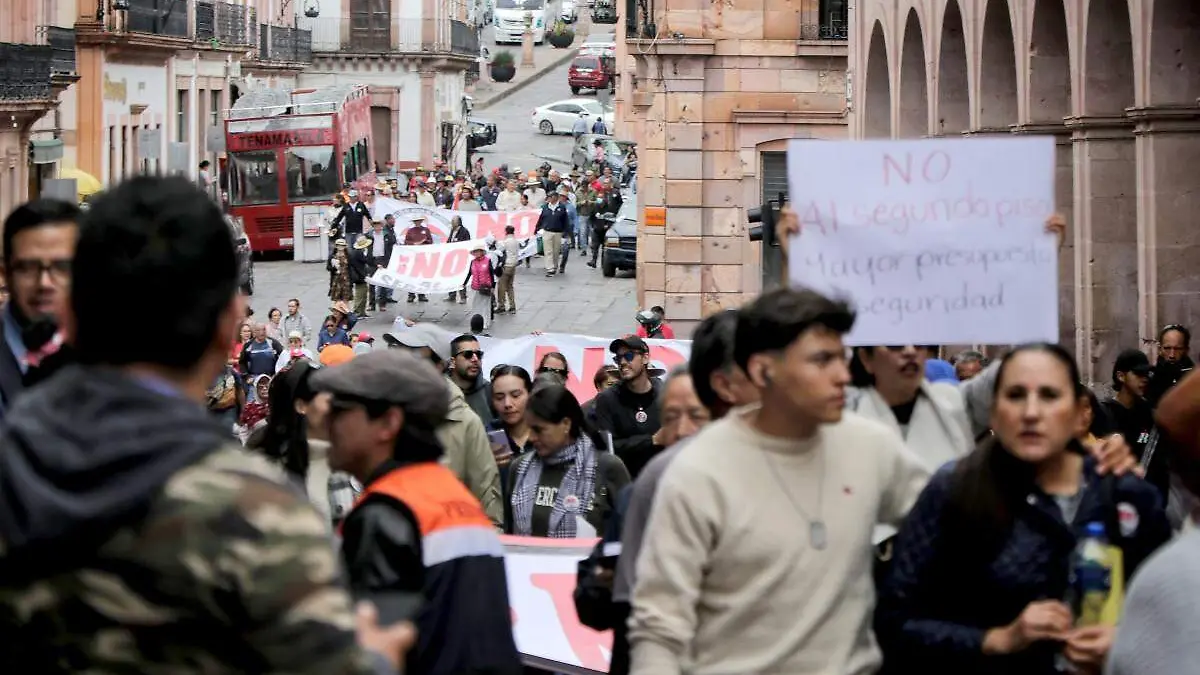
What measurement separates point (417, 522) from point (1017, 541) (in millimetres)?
1295

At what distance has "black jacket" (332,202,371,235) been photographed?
125 feet

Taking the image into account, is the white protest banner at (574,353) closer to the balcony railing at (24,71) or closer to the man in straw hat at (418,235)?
the balcony railing at (24,71)

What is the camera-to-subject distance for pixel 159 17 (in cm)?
4722

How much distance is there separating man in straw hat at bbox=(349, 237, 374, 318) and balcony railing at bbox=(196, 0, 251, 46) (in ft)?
56.8

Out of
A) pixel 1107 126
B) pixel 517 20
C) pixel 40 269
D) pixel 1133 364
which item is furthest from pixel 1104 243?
pixel 517 20

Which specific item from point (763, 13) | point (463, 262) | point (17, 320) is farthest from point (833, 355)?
point (463, 262)

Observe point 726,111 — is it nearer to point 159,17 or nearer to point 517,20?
point 159,17

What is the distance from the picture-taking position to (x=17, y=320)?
5.39m

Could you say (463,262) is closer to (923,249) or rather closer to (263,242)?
(263,242)

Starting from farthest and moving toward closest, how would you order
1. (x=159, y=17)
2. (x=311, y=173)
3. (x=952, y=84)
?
(x=159, y=17) < (x=311, y=173) < (x=952, y=84)

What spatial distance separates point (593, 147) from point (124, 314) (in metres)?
68.2

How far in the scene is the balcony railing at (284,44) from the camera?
63938 mm

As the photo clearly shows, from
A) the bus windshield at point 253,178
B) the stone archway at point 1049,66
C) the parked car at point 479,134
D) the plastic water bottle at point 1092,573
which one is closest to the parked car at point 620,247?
the bus windshield at point 253,178

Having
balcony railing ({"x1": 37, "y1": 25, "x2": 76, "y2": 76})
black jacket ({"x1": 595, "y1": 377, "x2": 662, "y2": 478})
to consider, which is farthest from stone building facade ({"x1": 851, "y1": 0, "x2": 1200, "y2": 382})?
balcony railing ({"x1": 37, "y1": 25, "x2": 76, "y2": 76})
